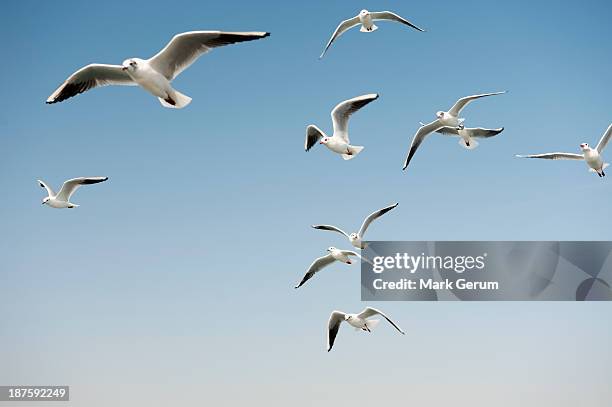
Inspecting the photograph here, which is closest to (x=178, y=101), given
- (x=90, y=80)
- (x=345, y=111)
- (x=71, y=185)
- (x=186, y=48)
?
(x=186, y=48)

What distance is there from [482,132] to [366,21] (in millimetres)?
2327

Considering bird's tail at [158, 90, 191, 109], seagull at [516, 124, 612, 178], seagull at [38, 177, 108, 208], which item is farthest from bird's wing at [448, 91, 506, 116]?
seagull at [38, 177, 108, 208]

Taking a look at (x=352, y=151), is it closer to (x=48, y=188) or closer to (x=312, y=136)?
(x=312, y=136)

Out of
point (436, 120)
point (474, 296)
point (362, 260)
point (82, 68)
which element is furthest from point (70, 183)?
point (474, 296)

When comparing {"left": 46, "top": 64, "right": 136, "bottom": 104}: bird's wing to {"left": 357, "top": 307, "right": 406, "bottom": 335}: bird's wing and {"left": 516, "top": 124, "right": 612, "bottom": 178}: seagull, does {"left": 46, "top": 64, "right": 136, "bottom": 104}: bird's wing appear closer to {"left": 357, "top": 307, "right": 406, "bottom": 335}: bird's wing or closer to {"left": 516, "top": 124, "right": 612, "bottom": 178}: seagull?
{"left": 357, "top": 307, "right": 406, "bottom": 335}: bird's wing

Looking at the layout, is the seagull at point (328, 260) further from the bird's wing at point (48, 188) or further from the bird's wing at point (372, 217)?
the bird's wing at point (48, 188)

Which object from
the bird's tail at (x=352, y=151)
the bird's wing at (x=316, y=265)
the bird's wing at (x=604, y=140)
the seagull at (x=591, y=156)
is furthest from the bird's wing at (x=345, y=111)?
the bird's wing at (x=604, y=140)

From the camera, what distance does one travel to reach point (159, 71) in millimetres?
8195

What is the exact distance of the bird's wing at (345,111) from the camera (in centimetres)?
1110

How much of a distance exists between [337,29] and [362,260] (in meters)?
3.50

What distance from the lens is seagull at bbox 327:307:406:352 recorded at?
11273 mm

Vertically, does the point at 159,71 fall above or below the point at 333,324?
above

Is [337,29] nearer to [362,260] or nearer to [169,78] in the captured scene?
[362,260]

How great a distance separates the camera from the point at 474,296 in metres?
12.5
